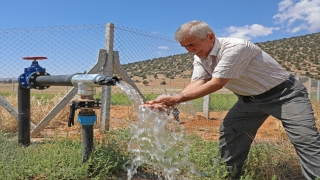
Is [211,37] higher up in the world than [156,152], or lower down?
higher up

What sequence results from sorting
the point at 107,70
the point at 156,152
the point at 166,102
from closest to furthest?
the point at 166,102
the point at 156,152
the point at 107,70

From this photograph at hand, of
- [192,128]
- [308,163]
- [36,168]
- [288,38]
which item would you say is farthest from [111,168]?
[288,38]

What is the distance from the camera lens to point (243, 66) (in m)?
2.59

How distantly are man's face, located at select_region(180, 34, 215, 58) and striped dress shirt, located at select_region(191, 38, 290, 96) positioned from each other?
4 centimetres

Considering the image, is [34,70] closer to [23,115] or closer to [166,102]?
[23,115]

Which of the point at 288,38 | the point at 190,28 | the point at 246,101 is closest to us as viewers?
the point at 190,28

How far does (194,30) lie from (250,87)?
74cm

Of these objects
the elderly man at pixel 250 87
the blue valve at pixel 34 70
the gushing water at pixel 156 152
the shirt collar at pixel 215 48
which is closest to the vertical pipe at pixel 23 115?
the blue valve at pixel 34 70

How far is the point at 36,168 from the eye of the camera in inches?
113

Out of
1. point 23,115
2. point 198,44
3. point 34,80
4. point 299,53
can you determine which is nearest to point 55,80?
point 34,80

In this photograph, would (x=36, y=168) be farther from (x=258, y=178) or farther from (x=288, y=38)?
(x=288, y=38)

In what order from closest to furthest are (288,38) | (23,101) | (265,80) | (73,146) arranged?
(265,80)
(73,146)
(23,101)
(288,38)

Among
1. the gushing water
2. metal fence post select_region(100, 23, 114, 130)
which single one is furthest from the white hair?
metal fence post select_region(100, 23, 114, 130)

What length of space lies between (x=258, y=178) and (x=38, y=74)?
2.56 metres
